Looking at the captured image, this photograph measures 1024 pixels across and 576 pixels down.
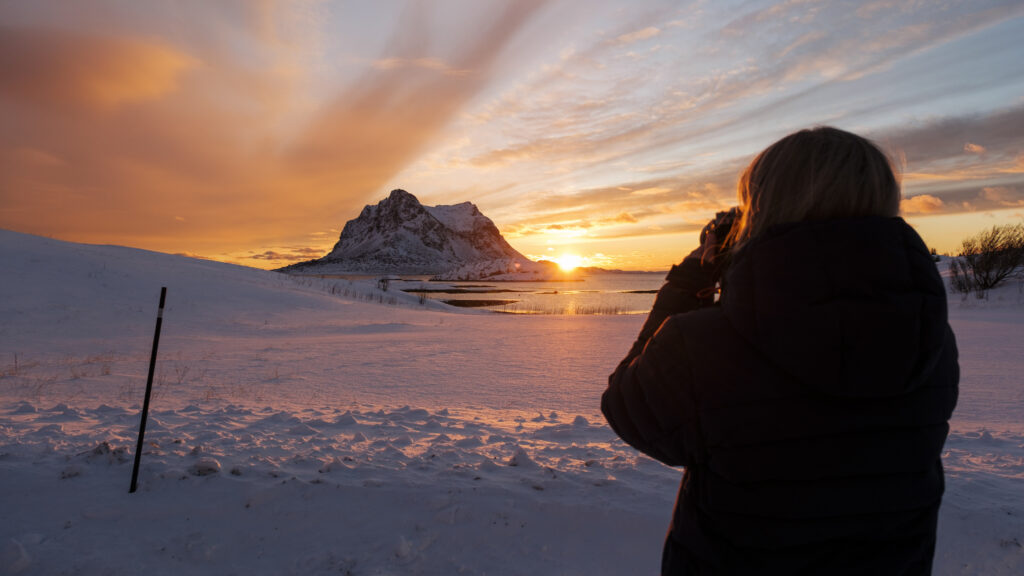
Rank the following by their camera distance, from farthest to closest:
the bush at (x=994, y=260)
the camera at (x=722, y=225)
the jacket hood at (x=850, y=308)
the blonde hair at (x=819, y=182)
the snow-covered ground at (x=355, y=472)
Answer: the bush at (x=994, y=260), the snow-covered ground at (x=355, y=472), the camera at (x=722, y=225), the blonde hair at (x=819, y=182), the jacket hood at (x=850, y=308)

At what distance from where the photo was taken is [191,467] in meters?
4.23

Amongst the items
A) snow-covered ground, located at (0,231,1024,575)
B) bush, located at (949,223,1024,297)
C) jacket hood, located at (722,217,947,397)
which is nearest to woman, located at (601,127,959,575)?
jacket hood, located at (722,217,947,397)

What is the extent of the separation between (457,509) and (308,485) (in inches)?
48.8

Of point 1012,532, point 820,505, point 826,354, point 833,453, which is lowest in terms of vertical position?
point 1012,532

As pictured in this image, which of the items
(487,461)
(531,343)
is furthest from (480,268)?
(487,461)

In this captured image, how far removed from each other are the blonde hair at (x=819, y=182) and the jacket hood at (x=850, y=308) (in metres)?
0.12

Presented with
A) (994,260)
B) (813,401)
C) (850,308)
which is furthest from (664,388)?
(994,260)

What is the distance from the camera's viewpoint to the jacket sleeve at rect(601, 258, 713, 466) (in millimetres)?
1484

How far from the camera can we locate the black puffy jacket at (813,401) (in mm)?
1252

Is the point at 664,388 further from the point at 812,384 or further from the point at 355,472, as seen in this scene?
the point at 355,472

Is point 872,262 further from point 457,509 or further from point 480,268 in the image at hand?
point 480,268

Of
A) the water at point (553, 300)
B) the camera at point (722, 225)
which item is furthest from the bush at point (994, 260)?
the camera at point (722, 225)

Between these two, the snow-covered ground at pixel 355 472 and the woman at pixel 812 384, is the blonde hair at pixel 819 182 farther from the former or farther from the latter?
the snow-covered ground at pixel 355 472

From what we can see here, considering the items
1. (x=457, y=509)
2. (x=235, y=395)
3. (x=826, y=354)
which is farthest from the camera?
(x=235, y=395)
